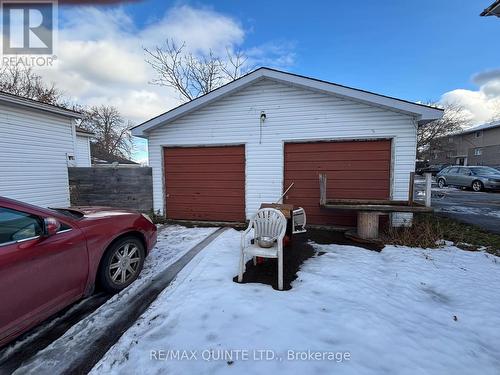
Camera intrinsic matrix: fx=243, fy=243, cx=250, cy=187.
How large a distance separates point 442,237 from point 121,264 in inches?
245

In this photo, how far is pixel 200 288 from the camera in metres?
3.17

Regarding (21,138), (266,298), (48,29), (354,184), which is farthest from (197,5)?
(266,298)

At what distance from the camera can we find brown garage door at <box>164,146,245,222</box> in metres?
6.76

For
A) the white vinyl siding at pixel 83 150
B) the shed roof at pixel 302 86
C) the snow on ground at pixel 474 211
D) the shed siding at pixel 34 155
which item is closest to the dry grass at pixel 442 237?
the shed roof at pixel 302 86

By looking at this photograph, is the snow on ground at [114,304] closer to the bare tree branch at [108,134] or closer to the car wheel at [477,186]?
the car wheel at [477,186]

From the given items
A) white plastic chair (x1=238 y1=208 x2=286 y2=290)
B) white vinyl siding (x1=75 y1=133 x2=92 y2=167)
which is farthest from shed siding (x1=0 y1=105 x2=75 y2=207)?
white plastic chair (x1=238 y1=208 x2=286 y2=290)

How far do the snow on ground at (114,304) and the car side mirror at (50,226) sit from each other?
1.03 metres

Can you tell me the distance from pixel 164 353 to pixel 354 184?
5325 mm

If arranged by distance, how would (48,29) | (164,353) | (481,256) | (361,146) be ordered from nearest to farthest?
(164,353) → (481,256) → (361,146) → (48,29)

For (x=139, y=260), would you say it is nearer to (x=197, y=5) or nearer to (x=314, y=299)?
(x=314, y=299)

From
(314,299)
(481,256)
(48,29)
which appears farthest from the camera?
(48,29)

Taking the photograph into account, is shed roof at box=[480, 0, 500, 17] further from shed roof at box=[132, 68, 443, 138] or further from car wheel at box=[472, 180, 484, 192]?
car wheel at box=[472, 180, 484, 192]

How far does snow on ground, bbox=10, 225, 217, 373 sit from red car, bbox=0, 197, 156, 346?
0.70 ft

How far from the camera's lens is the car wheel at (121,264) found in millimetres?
2977
